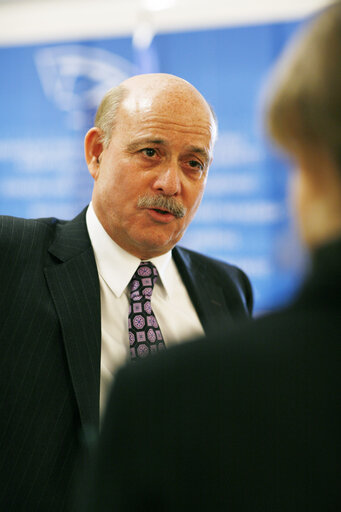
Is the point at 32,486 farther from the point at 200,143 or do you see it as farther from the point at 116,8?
the point at 116,8

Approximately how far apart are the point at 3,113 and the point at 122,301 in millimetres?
2837

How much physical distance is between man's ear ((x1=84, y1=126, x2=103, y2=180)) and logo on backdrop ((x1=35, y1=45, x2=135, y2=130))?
214 cm

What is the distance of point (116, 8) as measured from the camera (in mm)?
3648

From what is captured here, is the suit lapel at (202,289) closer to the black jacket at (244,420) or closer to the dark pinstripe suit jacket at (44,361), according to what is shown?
the dark pinstripe suit jacket at (44,361)

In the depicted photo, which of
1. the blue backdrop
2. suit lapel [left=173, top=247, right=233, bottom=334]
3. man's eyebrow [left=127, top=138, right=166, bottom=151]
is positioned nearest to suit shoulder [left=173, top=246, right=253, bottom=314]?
suit lapel [left=173, top=247, right=233, bottom=334]

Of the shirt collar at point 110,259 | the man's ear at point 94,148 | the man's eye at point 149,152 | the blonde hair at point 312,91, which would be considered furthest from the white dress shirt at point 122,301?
the blonde hair at point 312,91

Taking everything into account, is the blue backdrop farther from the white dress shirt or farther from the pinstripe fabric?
the pinstripe fabric

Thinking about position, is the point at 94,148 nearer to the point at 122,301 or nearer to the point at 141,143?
the point at 141,143

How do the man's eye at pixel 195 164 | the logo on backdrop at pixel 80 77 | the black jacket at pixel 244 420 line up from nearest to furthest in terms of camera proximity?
the black jacket at pixel 244 420 < the man's eye at pixel 195 164 < the logo on backdrop at pixel 80 77

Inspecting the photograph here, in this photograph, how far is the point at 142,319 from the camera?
142 centimetres

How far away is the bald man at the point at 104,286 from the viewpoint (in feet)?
3.82

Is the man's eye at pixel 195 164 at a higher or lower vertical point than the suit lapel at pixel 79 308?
higher

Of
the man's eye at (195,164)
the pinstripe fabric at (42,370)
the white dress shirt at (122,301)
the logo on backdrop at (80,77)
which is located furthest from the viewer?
the logo on backdrop at (80,77)

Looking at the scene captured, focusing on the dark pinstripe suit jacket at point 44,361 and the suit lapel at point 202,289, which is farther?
the suit lapel at point 202,289
